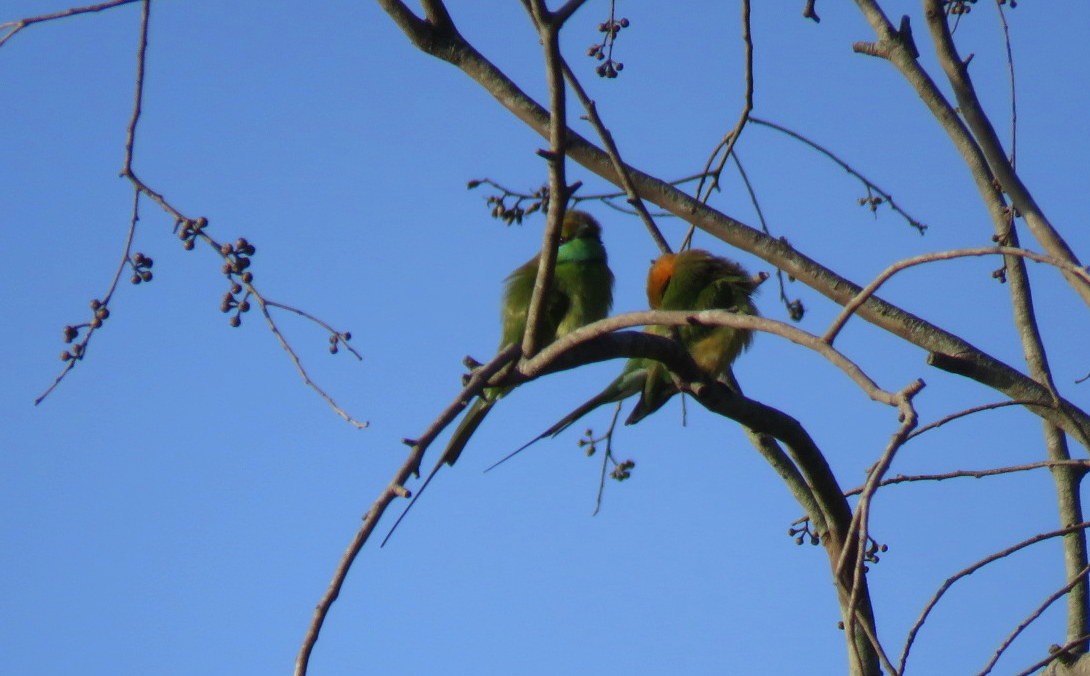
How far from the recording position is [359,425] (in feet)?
9.19

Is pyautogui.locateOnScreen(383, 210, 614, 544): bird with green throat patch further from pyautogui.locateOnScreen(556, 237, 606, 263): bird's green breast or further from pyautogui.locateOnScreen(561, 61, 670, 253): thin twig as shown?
pyautogui.locateOnScreen(561, 61, 670, 253): thin twig

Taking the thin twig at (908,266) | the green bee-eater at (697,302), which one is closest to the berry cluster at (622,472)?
the green bee-eater at (697,302)

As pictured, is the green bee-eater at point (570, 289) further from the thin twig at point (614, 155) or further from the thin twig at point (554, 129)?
the thin twig at point (554, 129)

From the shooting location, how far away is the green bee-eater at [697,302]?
167 inches

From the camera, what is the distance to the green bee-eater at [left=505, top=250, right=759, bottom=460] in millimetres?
4242

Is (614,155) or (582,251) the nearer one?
(614,155)

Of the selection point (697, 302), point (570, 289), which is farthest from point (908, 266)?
point (570, 289)

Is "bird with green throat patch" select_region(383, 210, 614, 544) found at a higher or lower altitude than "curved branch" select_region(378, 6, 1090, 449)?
higher

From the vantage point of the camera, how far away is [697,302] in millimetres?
4535

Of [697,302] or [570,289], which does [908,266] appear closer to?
[697,302]

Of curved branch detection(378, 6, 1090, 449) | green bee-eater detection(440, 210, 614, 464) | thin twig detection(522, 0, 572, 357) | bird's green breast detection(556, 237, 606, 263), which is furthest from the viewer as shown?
bird's green breast detection(556, 237, 606, 263)

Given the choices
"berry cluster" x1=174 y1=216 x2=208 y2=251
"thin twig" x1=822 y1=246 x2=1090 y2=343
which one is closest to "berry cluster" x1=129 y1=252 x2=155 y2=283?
"berry cluster" x1=174 y1=216 x2=208 y2=251

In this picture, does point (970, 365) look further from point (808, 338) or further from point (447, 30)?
point (447, 30)

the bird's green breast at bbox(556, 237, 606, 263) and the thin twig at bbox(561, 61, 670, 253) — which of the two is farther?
the bird's green breast at bbox(556, 237, 606, 263)
